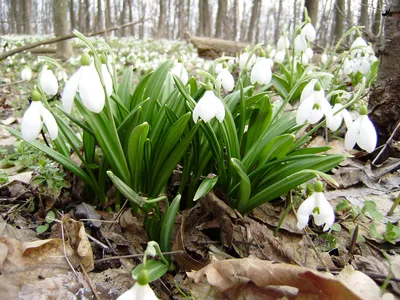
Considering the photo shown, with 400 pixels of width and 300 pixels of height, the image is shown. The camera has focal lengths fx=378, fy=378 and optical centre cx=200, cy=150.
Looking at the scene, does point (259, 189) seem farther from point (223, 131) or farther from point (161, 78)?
point (161, 78)

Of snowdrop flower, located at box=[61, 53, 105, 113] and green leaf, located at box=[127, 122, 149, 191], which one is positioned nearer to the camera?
snowdrop flower, located at box=[61, 53, 105, 113]

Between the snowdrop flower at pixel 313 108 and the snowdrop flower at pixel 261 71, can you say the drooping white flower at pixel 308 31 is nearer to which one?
the snowdrop flower at pixel 261 71

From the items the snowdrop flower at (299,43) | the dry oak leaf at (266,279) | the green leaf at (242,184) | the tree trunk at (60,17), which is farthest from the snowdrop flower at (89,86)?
the tree trunk at (60,17)

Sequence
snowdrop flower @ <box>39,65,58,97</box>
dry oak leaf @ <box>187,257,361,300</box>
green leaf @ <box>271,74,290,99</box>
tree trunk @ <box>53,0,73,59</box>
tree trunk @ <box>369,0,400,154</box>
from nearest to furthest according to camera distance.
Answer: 1. dry oak leaf @ <box>187,257,361,300</box>
2. snowdrop flower @ <box>39,65,58,97</box>
3. tree trunk @ <box>369,0,400,154</box>
4. green leaf @ <box>271,74,290,99</box>
5. tree trunk @ <box>53,0,73,59</box>

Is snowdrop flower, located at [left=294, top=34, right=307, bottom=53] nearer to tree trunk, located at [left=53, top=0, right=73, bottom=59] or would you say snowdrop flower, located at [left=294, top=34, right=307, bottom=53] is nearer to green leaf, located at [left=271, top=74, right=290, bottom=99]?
green leaf, located at [left=271, top=74, right=290, bottom=99]

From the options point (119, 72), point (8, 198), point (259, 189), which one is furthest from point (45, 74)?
point (119, 72)

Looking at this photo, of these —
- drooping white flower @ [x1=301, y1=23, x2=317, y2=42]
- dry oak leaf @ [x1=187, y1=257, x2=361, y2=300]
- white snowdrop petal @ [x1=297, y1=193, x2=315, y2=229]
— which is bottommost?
dry oak leaf @ [x1=187, y1=257, x2=361, y2=300]

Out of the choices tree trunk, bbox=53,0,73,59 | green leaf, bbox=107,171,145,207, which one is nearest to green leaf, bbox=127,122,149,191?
green leaf, bbox=107,171,145,207

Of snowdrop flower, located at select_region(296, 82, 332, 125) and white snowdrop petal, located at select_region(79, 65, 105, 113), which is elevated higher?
white snowdrop petal, located at select_region(79, 65, 105, 113)
